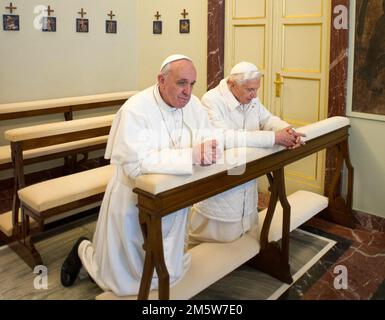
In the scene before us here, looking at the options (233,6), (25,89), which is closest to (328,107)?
(233,6)

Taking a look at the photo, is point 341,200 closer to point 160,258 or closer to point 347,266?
point 347,266

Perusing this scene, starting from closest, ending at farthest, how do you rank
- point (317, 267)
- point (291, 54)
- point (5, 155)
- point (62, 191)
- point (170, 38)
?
1. point (62, 191)
2. point (317, 267)
3. point (5, 155)
4. point (291, 54)
5. point (170, 38)

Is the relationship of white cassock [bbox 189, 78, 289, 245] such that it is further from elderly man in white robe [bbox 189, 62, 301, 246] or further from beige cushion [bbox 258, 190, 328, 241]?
beige cushion [bbox 258, 190, 328, 241]

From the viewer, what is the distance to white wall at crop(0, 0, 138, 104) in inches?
204

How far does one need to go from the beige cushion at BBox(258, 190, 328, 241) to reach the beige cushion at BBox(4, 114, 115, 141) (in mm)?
1672

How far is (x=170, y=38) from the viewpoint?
5.96 meters

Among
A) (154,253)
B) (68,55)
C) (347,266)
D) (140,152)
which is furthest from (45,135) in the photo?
(347,266)

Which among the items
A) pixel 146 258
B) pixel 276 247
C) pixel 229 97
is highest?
pixel 229 97

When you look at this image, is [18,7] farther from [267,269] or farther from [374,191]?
[374,191]

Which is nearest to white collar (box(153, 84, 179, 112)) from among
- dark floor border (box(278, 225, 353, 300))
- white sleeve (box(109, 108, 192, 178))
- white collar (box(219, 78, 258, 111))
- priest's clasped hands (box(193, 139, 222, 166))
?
white sleeve (box(109, 108, 192, 178))

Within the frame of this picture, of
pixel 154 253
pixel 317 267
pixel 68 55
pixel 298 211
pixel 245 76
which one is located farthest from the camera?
pixel 68 55


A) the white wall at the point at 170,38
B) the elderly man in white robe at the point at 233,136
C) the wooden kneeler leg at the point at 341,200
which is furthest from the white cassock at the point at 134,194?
the white wall at the point at 170,38

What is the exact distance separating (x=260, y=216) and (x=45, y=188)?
5.78 ft

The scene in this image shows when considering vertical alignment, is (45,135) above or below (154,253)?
above
